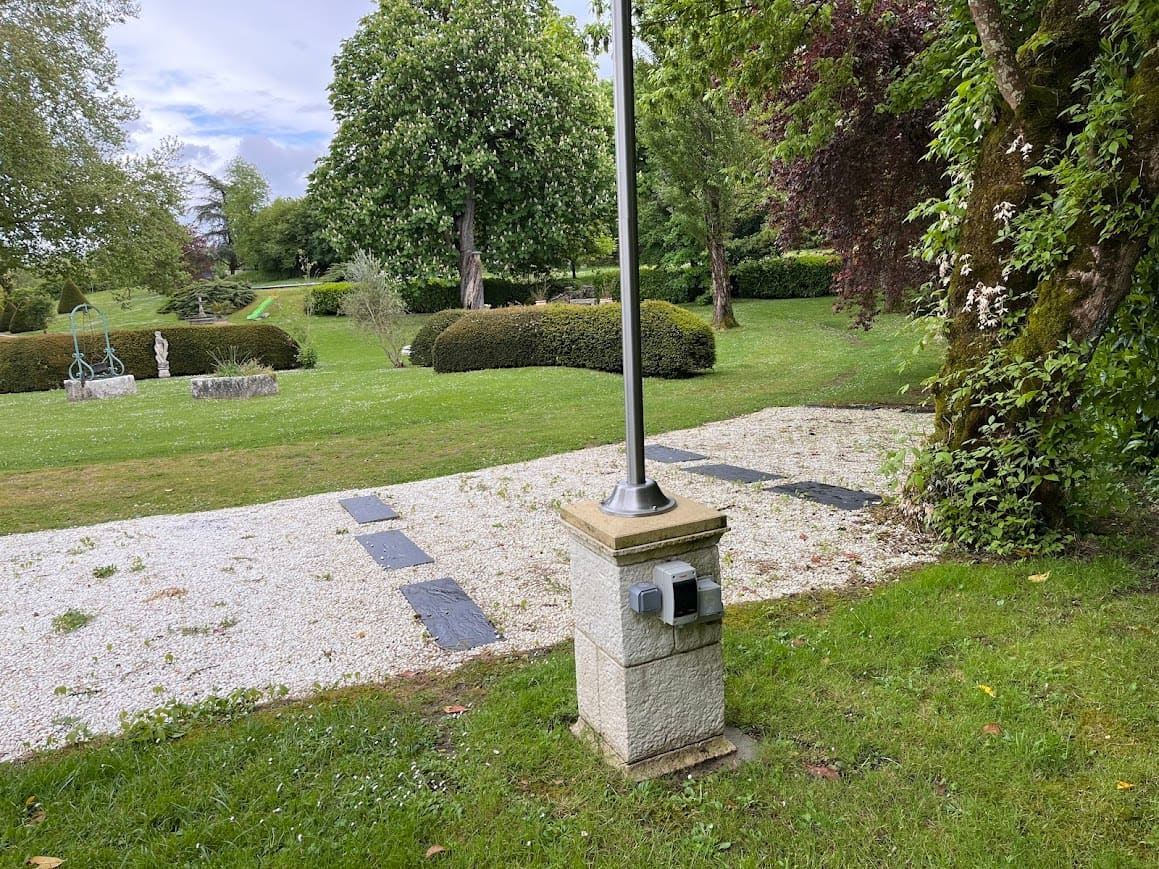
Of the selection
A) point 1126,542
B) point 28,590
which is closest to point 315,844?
point 28,590

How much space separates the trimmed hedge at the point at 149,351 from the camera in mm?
15656

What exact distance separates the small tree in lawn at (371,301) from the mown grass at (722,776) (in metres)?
13.2

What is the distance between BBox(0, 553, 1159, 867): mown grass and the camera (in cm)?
183

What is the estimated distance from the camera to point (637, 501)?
212 cm

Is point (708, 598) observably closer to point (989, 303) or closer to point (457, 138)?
point (989, 303)

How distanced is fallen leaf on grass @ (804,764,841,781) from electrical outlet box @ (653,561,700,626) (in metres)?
0.59

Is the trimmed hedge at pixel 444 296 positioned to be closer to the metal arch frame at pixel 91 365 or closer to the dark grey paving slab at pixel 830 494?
the metal arch frame at pixel 91 365

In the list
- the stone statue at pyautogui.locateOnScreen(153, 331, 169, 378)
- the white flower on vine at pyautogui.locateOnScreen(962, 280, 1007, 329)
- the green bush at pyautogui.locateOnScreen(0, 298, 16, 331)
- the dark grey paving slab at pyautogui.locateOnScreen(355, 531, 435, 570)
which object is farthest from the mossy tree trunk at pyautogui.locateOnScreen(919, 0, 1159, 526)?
the green bush at pyautogui.locateOnScreen(0, 298, 16, 331)

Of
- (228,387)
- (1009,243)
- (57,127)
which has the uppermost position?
(57,127)

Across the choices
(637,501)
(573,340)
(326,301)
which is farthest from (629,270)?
(326,301)

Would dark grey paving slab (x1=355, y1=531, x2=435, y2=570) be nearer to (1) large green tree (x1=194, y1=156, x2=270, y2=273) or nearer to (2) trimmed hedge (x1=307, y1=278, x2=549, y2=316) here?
(2) trimmed hedge (x1=307, y1=278, x2=549, y2=316)

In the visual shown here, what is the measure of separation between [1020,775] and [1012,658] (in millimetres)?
696

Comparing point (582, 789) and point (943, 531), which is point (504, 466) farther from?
point (582, 789)

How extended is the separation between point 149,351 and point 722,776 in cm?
1878
